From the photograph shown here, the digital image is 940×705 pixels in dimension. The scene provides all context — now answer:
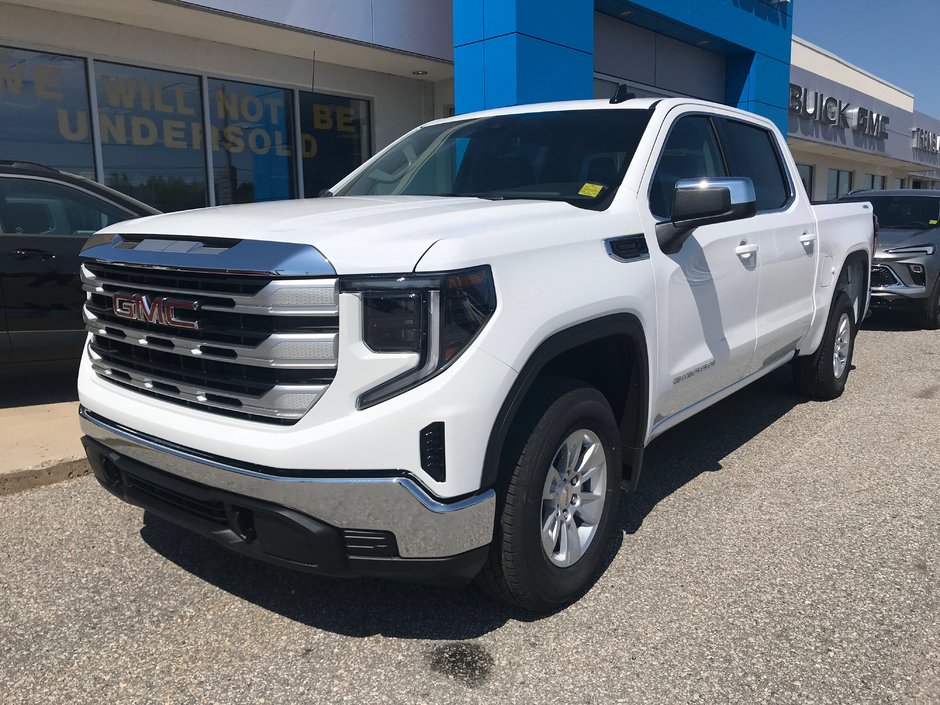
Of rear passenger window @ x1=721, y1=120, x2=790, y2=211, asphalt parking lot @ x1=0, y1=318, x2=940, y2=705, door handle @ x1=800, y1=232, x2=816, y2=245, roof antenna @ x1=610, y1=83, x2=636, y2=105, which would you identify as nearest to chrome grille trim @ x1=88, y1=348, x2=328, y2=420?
asphalt parking lot @ x1=0, y1=318, x2=940, y2=705

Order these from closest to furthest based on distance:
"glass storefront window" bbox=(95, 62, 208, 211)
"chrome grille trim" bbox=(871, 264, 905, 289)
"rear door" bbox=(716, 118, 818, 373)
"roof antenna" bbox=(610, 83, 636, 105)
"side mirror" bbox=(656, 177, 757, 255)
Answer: "side mirror" bbox=(656, 177, 757, 255)
"roof antenna" bbox=(610, 83, 636, 105)
"rear door" bbox=(716, 118, 818, 373)
"glass storefront window" bbox=(95, 62, 208, 211)
"chrome grille trim" bbox=(871, 264, 905, 289)

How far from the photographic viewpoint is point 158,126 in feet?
30.2

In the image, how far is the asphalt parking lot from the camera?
2469 millimetres

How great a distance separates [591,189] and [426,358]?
4.64 feet

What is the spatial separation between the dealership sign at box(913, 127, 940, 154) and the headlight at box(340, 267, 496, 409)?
115 ft

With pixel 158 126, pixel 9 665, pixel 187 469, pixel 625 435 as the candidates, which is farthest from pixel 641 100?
pixel 158 126

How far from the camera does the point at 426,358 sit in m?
2.27

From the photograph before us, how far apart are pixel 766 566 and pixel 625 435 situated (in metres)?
0.80

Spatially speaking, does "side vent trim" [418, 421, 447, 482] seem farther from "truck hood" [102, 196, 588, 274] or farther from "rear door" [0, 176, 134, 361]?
"rear door" [0, 176, 134, 361]

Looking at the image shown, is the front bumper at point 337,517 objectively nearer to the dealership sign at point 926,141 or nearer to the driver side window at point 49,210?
the driver side window at point 49,210

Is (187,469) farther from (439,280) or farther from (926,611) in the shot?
(926,611)

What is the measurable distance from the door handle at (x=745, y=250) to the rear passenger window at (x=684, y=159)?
0.41 m

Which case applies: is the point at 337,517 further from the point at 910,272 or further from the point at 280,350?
the point at 910,272

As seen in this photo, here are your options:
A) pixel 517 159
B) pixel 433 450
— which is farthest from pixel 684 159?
pixel 433 450
